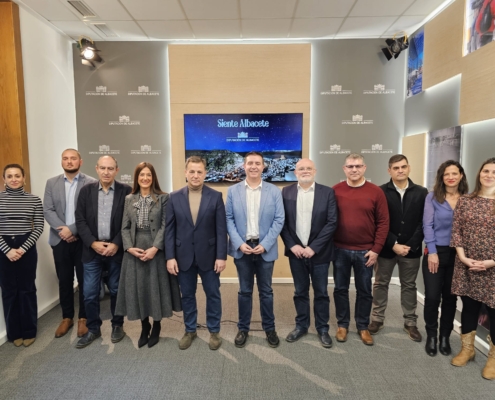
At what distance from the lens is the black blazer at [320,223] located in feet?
9.43

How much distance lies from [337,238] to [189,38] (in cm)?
348

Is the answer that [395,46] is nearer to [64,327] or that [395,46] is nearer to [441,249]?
[441,249]

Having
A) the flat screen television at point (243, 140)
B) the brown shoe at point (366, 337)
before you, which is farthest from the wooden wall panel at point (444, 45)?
the brown shoe at point (366, 337)

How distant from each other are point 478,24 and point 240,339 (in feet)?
12.5

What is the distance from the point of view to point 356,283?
10.0 ft

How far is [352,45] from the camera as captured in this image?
455 cm

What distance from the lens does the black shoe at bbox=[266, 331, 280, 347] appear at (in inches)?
117

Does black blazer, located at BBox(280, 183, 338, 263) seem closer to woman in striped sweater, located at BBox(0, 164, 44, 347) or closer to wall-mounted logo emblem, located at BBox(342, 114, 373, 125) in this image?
wall-mounted logo emblem, located at BBox(342, 114, 373, 125)

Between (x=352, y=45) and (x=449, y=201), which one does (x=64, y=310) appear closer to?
(x=449, y=201)

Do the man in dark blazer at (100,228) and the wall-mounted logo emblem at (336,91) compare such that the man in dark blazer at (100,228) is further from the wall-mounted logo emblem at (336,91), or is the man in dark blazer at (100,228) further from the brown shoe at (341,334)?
the wall-mounted logo emblem at (336,91)

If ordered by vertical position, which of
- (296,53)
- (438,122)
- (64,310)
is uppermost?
(296,53)

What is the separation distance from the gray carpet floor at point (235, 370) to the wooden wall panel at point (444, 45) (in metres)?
2.88

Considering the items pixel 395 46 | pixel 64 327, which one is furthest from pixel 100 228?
pixel 395 46

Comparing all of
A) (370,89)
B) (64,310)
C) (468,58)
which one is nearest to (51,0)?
(64,310)
